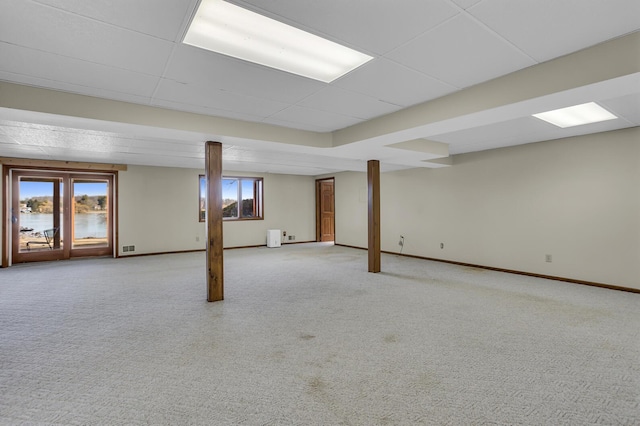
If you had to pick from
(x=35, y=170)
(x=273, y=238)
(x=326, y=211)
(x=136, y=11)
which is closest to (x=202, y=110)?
(x=136, y=11)

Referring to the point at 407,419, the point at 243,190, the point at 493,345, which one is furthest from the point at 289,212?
the point at 407,419

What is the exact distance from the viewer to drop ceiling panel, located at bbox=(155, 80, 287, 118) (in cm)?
288

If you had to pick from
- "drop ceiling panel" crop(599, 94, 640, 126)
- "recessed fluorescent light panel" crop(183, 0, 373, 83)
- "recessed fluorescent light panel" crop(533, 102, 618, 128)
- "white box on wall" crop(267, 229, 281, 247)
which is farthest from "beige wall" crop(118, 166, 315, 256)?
"drop ceiling panel" crop(599, 94, 640, 126)

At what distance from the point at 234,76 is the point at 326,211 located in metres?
8.18

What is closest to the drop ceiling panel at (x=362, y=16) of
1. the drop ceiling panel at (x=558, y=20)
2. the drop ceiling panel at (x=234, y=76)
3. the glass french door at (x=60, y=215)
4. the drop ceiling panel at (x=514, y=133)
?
the drop ceiling panel at (x=558, y=20)

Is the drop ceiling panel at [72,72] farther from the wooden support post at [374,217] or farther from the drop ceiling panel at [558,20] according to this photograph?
the wooden support post at [374,217]

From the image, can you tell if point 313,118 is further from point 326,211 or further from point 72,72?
point 326,211

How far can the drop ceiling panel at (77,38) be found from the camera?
1.78 metres

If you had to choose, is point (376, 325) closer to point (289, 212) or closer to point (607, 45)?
point (607, 45)

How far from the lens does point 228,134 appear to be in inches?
151

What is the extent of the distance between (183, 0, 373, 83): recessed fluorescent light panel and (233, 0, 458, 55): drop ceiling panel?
187mm

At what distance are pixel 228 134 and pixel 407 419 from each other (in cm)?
339

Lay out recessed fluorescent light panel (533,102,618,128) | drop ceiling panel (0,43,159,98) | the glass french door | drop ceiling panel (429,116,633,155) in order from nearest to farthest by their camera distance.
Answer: drop ceiling panel (0,43,159,98), recessed fluorescent light panel (533,102,618,128), drop ceiling panel (429,116,633,155), the glass french door

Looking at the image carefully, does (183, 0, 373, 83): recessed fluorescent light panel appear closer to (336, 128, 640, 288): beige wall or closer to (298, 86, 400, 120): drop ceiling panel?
(298, 86, 400, 120): drop ceiling panel
